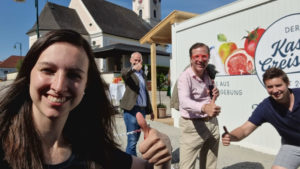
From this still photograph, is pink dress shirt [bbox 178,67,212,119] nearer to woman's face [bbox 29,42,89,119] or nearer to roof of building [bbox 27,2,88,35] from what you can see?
woman's face [bbox 29,42,89,119]

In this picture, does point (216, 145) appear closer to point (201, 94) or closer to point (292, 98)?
point (201, 94)

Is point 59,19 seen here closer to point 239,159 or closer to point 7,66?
point 239,159

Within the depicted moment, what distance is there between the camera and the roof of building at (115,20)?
37.9 meters

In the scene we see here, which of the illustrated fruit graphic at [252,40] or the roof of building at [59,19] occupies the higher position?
the roof of building at [59,19]

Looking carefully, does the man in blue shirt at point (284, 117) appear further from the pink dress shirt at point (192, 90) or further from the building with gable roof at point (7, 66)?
the building with gable roof at point (7, 66)

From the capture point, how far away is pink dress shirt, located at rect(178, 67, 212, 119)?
272cm

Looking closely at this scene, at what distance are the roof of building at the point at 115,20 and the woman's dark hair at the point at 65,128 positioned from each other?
3555 cm

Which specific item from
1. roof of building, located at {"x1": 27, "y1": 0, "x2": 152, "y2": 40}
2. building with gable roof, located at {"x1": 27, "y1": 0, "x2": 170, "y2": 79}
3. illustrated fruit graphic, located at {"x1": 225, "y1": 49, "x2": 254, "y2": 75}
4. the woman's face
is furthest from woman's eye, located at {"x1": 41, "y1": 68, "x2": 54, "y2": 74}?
roof of building, located at {"x1": 27, "y1": 0, "x2": 152, "y2": 40}

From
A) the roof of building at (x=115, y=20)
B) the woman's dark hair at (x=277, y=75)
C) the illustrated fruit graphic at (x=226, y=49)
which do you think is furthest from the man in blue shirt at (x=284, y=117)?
the roof of building at (x=115, y=20)

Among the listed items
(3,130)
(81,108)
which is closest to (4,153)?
(3,130)

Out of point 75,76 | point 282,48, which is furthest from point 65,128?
point 282,48

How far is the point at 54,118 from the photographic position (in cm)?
117

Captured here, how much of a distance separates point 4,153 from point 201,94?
2.17 m

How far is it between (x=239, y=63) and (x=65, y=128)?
4738 mm
